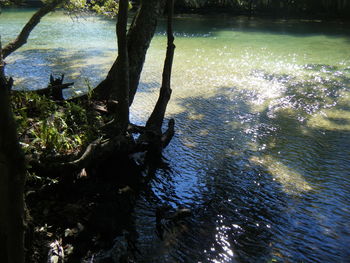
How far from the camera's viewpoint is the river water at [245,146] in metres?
4.31

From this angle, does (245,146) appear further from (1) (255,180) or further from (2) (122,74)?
(2) (122,74)

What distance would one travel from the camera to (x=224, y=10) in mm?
29078

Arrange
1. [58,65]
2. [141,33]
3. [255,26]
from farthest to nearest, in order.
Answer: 1. [255,26]
2. [58,65]
3. [141,33]

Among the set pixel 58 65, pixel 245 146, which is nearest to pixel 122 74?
pixel 245 146

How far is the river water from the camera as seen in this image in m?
4.31

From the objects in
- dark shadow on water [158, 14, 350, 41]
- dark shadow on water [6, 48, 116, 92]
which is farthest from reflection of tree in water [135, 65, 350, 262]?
dark shadow on water [158, 14, 350, 41]

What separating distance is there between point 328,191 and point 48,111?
497 cm

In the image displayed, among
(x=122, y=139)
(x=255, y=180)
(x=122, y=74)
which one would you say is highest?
(x=122, y=74)

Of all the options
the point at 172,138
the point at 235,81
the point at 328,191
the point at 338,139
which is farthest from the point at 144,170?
the point at 235,81

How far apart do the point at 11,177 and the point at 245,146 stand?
17.5ft

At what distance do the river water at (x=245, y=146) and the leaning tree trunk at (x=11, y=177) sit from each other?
81.5 inches

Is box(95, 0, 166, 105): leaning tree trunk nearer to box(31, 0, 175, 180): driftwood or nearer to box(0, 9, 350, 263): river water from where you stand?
box(31, 0, 175, 180): driftwood

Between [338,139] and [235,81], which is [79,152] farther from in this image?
[235,81]

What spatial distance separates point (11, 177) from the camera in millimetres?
2057
